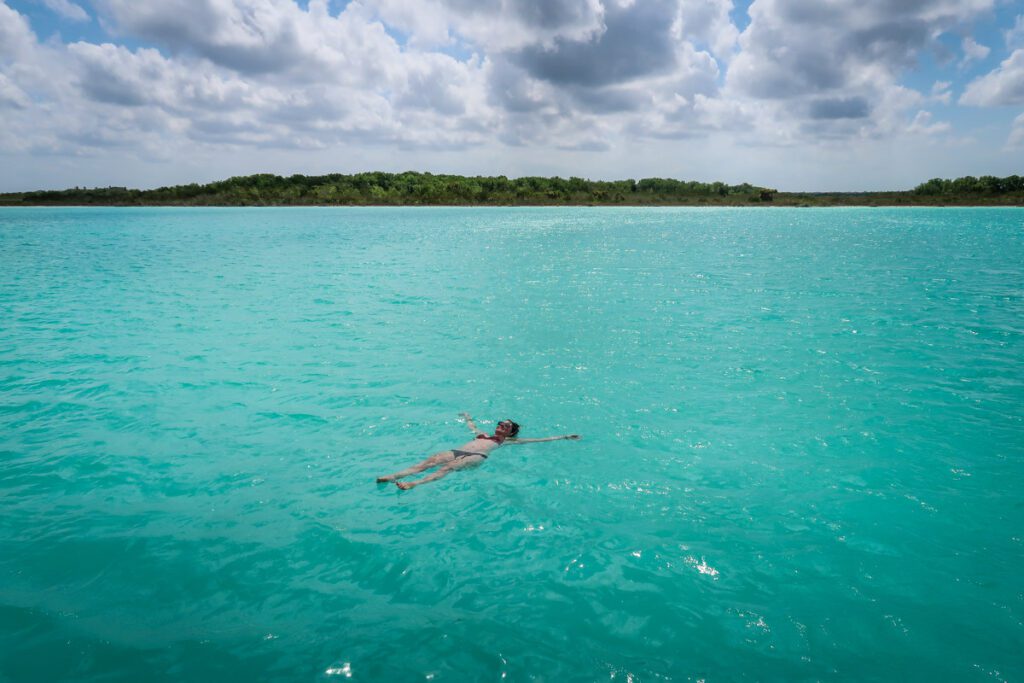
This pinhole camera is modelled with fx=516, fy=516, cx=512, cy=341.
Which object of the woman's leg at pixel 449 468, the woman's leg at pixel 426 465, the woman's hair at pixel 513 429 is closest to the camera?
the woman's leg at pixel 449 468

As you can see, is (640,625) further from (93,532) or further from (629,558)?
(93,532)

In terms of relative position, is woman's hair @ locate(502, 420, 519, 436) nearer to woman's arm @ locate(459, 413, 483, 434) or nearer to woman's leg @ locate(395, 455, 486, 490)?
woman's arm @ locate(459, 413, 483, 434)

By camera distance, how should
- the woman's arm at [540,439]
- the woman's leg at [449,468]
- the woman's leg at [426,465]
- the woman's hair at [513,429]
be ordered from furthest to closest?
the woman's arm at [540,439] → the woman's hair at [513,429] → the woman's leg at [426,465] → the woman's leg at [449,468]

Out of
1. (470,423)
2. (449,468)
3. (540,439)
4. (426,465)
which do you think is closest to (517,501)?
(449,468)

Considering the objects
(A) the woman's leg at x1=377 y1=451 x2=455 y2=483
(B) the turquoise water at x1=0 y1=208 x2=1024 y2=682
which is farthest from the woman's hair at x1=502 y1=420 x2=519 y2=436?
(A) the woman's leg at x1=377 y1=451 x2=455 y2=483

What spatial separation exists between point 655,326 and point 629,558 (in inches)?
639

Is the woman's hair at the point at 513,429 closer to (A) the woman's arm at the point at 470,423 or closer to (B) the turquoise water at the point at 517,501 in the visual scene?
(B) the turquoise water at the point at 517,501

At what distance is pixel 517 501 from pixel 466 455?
1.70m

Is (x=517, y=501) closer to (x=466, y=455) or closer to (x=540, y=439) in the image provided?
(x=466, y=455)

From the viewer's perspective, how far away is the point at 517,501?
986cm

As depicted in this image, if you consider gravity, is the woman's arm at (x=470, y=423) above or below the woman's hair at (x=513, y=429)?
below

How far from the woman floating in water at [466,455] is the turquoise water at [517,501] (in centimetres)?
25

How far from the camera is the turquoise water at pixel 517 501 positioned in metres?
6.51

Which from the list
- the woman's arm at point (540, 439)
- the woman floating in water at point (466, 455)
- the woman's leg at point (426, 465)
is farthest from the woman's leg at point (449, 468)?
the woman's arm at point (540, 439)
